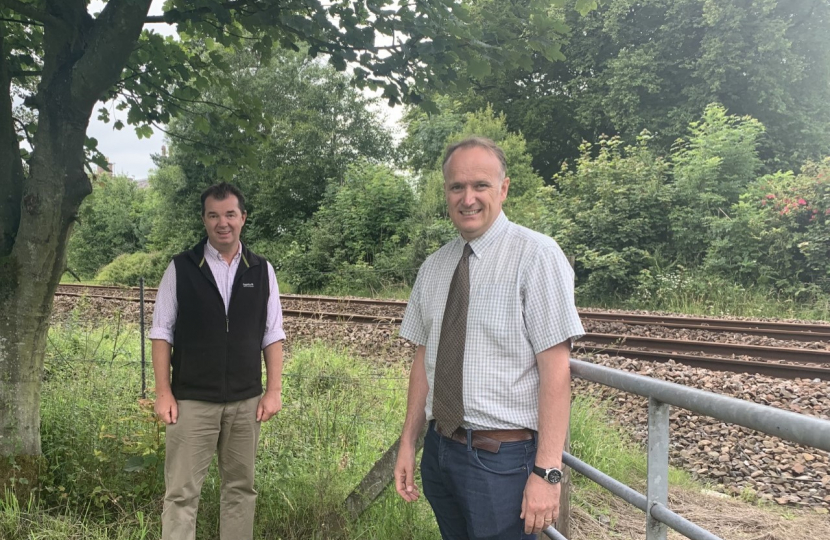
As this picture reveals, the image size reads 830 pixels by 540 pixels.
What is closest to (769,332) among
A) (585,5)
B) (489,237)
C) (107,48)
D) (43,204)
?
(585,5)

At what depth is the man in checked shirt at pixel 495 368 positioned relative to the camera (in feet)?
5.96

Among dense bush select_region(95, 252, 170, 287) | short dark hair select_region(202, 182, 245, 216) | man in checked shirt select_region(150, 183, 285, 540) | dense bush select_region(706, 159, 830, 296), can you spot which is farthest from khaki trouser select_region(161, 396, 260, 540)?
Result: dense bush select_region(95, 252, 170, 287)

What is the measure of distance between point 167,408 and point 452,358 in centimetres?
176

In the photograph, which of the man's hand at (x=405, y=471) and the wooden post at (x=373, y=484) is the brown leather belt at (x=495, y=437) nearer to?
the man's hand at (x=405, y=471)

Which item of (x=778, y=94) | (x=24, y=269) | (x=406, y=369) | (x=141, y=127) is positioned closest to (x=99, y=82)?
(x=24, y=269)

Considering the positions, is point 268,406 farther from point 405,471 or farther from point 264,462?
point 405,471

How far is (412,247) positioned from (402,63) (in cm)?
1518

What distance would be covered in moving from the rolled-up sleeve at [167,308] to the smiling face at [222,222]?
10.4 inches

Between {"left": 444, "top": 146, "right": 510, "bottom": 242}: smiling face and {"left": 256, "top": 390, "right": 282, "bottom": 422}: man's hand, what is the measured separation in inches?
68.7

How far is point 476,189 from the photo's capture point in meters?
2.07

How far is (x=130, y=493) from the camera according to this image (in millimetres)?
3654

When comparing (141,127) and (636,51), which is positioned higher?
(636,51)

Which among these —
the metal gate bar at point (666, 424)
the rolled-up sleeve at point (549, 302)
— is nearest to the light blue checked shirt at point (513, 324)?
the rolled-up sleeve at point (549, 302)

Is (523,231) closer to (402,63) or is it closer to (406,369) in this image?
(402,63)
